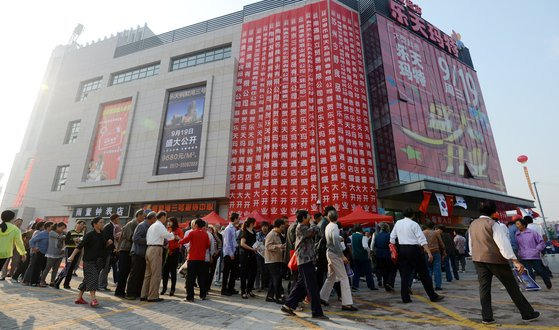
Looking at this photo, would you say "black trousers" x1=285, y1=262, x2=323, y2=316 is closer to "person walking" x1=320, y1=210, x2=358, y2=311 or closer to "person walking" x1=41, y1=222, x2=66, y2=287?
"person walking" x1=320, y1=210, x2=358, y2=311

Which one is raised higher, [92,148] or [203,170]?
[92,148]

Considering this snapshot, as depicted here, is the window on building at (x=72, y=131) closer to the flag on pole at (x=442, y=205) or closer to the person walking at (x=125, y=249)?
the person walking at (x=125, y=249)

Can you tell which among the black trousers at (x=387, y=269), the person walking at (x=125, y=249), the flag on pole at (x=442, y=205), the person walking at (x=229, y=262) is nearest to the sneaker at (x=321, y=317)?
the person walking at (x=229, y=262)

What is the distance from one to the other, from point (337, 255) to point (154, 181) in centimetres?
1769

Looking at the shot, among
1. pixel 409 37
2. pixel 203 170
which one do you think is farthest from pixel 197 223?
pixel 409 37

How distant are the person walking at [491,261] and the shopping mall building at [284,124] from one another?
11407mm

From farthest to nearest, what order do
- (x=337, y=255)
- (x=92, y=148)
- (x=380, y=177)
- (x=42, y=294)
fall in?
(x=92, y=148)
(x=380, y=177)
(x=42, y=294)
(x=337, y=255)

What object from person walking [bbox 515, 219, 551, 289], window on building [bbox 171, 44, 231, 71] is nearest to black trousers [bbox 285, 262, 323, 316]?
person walking [bbox 515, 219, 551, 289]

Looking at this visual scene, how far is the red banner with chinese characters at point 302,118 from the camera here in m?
16.6

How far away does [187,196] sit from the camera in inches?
739

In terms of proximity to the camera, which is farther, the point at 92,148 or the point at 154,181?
the point at 92,148

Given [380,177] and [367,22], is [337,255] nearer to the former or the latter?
[380,177]

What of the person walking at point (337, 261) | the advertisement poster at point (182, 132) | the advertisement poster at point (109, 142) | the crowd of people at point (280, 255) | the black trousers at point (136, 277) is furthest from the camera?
the advertisement poster at point (109, 142)

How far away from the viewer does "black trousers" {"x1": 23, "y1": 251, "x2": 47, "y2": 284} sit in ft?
24.6
